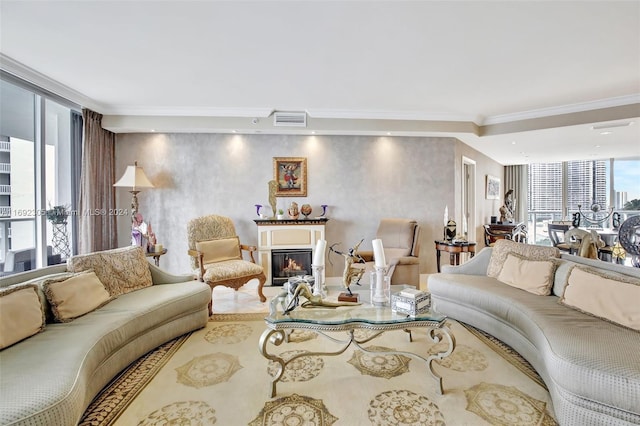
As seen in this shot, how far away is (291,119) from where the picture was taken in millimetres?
4500

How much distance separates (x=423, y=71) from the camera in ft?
10.3

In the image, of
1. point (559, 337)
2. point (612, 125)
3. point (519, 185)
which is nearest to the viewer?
point (559, 337)

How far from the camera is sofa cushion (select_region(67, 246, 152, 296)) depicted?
8.76 feet

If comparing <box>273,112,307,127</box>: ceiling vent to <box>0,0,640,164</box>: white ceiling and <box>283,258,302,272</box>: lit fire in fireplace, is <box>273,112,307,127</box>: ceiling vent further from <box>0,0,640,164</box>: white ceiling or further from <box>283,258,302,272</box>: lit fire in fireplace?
<box>283,258,302,272</box>: lit fire in fireplace

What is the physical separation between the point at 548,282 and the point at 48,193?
17.7 ft

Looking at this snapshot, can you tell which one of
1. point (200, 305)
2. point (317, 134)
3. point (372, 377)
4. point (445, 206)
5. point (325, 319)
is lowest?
point (372, 377)

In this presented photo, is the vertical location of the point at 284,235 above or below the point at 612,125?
below

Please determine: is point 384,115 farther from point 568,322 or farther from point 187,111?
point 568,322

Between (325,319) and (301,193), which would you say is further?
(301,193)

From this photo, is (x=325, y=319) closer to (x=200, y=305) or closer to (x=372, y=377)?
(x=372, y=377)

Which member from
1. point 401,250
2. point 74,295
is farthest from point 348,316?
point 401,250

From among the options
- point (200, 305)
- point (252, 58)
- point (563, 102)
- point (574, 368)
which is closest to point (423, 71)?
point (252, 58)

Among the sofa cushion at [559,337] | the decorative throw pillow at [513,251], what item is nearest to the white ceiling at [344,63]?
the decorative throw pillow at [513,251]

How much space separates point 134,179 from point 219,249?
158 cm
